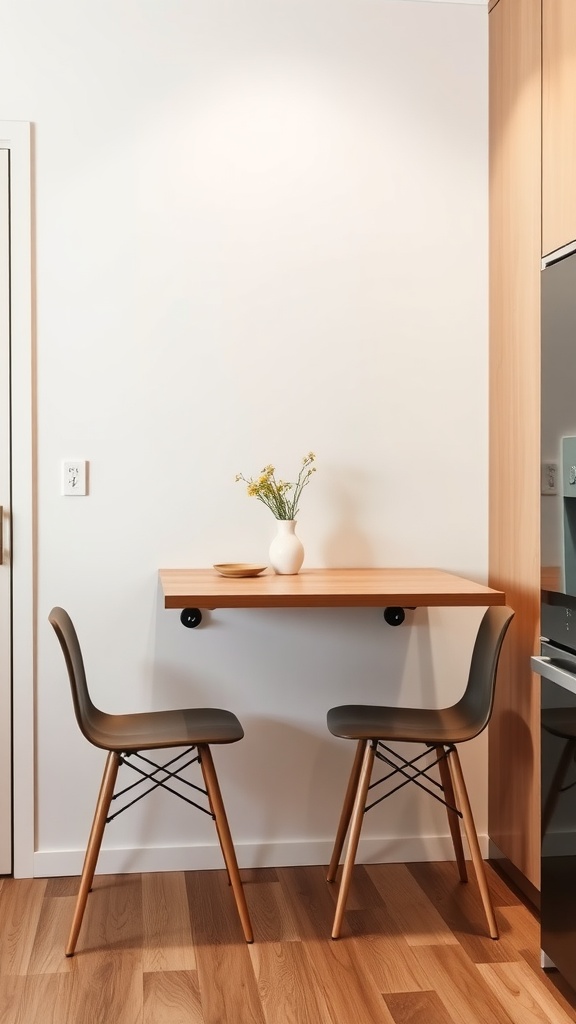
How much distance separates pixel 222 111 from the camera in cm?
282

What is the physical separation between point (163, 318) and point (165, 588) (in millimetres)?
868

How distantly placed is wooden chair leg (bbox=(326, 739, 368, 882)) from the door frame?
87 centimetres

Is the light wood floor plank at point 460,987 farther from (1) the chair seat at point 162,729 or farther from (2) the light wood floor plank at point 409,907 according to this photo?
(1) the chair seat at point 162,729

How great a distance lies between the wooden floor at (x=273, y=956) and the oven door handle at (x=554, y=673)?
27.1 inches

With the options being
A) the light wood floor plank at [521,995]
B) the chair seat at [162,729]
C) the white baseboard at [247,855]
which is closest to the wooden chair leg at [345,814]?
the white baseboard at [247,855]

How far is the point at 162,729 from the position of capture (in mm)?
2484

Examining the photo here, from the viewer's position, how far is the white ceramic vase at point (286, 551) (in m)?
2.72

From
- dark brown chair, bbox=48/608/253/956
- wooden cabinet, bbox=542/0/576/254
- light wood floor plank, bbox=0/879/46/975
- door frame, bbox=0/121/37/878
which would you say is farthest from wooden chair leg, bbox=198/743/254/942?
wooden cabinet, bbox=542/0/576/254

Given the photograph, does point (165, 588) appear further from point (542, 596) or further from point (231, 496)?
point (542, 596)

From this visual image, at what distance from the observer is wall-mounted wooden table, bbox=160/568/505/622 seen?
2297mm

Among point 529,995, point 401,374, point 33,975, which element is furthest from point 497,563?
point 33,975

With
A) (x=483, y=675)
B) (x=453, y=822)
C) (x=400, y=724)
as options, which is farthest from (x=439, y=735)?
(x=453, y=822)

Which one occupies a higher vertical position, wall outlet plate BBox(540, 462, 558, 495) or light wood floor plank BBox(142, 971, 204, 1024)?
wall outlet plate BBox(540, 462, 558, 495)

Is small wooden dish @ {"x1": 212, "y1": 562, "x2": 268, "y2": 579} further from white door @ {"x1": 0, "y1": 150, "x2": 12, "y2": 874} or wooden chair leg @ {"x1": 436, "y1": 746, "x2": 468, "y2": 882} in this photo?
wooden chair leg @ {"x1": 436, "y1": 746, "x2": 468, "y2": 882}
